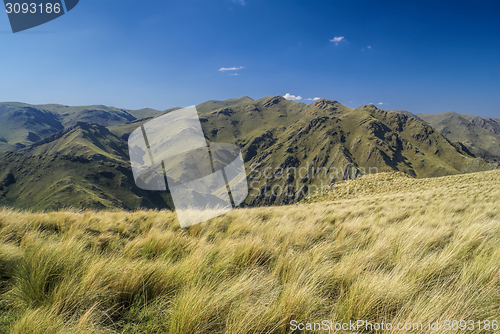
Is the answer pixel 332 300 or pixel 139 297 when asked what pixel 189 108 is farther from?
pixel 332 300

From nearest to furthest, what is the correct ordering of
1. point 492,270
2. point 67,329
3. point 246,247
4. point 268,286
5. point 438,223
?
point 67,329, point 268,286, point 492,270, point 246,247, point 438,223

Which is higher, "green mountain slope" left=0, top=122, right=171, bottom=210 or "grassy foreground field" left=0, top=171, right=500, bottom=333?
"grassy foreground field" left=0, top=171, right=500, bottom=333

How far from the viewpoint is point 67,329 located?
55.4 inches

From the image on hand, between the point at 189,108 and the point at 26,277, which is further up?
the point at 189,108

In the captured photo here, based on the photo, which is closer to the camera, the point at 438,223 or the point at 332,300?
the point at 332,300

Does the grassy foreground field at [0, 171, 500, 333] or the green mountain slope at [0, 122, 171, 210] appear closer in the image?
the grassy foreground field at [0, 171, 500, 333]

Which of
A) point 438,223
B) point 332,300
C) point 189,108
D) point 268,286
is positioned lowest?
point 438,223

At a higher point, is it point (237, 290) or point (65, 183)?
point (237, 290)

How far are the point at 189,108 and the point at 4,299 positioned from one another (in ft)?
13.8

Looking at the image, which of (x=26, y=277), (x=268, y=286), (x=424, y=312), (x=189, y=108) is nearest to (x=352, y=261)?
(x=424, y=312)

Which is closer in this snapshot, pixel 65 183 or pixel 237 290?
pixel 237 290

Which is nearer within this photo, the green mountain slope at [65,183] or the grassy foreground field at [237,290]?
the grassy foreground field at [237,290]

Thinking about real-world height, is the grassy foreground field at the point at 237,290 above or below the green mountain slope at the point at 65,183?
above

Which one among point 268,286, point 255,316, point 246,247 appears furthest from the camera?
point 246,247
